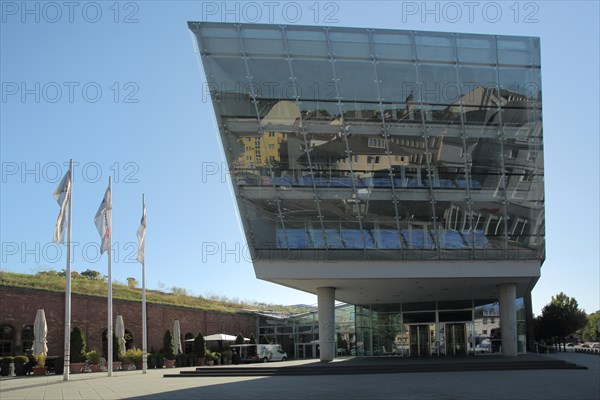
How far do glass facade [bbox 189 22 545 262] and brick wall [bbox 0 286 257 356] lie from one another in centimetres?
1466

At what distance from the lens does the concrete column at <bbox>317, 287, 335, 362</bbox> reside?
35.2 meters

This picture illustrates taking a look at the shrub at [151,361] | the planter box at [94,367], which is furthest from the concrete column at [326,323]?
the planter box at [94,367]

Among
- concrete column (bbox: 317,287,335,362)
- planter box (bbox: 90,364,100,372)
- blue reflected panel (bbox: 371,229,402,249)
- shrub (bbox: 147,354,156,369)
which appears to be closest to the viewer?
blue reflected panel (bbox: 371,229,402,249)

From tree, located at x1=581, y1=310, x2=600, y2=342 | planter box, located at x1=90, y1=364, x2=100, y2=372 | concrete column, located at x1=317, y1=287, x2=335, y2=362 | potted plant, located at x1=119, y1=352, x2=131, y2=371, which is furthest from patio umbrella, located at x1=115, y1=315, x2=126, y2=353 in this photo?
tree, located at x1=581, y1=310, x2=600, y2=342

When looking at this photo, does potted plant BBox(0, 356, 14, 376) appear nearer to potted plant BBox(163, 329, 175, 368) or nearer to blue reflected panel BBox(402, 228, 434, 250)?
potted plant BBox(163, 329, 175, 368)

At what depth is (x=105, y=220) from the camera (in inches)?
1211

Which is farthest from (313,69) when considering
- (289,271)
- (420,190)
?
(289,271)

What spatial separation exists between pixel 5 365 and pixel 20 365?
76 centimetres

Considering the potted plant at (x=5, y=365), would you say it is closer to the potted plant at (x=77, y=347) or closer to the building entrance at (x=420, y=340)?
the potted plant at (x=77, y=347)

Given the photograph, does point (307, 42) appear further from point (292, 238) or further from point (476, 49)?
point (292, 238)

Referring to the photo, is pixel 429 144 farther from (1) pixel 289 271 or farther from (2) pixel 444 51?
(1) pixel 289 271

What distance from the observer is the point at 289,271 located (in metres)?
32.3

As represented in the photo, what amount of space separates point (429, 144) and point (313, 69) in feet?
20.8

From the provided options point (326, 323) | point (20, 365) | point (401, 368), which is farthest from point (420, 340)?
point (20, 365)
